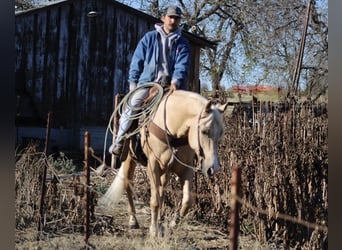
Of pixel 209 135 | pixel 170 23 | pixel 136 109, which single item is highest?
pixel 170 23

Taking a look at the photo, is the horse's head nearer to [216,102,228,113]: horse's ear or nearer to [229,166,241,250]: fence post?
[216,102,228,113]: horse's ear

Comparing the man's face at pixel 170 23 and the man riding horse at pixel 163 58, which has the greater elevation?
the man's face at pixel 170 23

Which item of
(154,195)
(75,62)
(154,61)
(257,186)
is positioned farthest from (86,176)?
(257,186)

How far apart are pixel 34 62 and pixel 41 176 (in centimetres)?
84

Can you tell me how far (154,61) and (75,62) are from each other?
0.62 metres

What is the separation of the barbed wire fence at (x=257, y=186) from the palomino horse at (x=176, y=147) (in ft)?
0.26

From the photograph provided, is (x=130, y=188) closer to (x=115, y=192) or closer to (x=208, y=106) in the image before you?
(x=115, y=192)

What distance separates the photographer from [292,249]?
3604mm

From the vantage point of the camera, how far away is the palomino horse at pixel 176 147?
3502mm

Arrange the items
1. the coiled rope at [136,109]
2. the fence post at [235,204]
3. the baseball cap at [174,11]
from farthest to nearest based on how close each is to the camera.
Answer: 1. the coiled rope at [136,109]
2. the baseball cap at [174,11]
3. the fence post at [235,204]

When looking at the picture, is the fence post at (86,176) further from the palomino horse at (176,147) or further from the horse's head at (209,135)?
the horse's head at (209,135)

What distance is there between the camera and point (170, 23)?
3682 mm

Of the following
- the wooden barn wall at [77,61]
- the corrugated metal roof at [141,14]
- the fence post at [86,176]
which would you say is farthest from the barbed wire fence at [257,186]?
the corrugated metal roof at [141,14]

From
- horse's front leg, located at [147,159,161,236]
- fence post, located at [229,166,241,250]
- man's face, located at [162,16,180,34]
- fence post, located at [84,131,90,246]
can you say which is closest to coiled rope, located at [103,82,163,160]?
fence post, located at [84,131,90,246]
